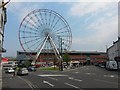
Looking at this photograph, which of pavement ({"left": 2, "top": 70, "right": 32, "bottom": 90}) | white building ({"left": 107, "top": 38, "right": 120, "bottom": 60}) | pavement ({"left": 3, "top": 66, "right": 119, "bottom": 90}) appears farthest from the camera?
white building ({"left": 107, "top": 38, "right": 120, "bottom": 60})

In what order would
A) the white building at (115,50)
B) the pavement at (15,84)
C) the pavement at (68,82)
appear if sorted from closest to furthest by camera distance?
1. the pavement at (68,82)
2. the pavement at (15,84)
3. the white building at (115,50)

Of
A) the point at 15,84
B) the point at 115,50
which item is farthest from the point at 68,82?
the point at 115,50

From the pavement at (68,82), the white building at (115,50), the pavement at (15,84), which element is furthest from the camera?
the white building at (115,50)

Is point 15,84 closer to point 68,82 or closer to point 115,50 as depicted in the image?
point 68,82

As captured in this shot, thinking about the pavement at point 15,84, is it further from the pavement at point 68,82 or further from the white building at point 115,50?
the white building at point 115,50

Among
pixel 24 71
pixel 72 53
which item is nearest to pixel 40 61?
pixel 72 53

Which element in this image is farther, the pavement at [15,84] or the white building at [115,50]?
the white building at [115,50]

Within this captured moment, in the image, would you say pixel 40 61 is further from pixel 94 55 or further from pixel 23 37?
pixel 23 37

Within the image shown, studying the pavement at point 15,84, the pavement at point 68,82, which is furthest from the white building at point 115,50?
the pavement at point 15,84

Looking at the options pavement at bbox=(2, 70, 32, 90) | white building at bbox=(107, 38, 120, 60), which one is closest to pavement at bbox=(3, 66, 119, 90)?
pavement at bbox=(2, 70, 32, 90)

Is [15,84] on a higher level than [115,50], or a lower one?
lower

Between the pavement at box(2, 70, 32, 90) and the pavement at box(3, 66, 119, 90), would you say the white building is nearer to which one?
the pavement at box(3, 66, 119, 90)

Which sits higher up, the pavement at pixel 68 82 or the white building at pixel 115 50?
the white building at pixel 115 50

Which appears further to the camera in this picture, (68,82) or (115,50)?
(115,50)
